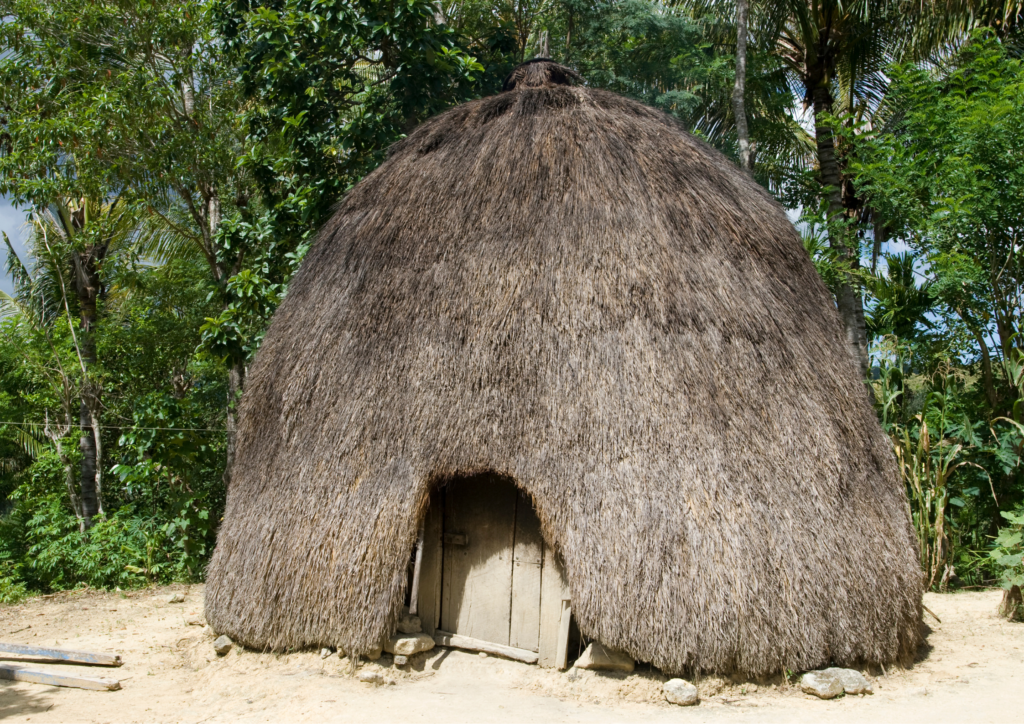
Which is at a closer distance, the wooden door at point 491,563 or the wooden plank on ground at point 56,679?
the wooden plank on ground at point 56,679

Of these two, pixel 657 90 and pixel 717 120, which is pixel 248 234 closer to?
pixel 657 90

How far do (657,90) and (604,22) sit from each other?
2136mm

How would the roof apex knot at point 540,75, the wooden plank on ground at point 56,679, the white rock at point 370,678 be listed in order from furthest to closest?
the roof apex knot at point 540,75, the wooden plank on ground at point 56,679, the white rock at point 370,678

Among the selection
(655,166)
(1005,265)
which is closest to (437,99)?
(655,166)

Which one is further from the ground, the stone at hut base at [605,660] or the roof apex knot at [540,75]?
the roof apex knot at [540,75]

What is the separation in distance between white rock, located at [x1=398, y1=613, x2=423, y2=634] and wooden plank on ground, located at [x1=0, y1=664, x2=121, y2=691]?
2.17 m

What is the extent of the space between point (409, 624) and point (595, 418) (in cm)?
225

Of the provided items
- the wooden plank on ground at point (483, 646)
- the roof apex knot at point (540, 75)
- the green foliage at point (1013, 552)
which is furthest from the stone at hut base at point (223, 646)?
the green foliage at point (1013, 552)

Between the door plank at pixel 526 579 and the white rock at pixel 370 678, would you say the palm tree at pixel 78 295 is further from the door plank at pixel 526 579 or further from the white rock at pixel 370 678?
the door plank at pixel 526 579

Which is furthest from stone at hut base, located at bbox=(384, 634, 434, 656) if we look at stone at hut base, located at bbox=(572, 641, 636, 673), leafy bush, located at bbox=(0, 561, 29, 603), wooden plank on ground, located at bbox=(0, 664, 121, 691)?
leafy bush, located at bbox=(0, 561, 29, 603)

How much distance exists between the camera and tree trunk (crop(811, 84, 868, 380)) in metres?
11.2

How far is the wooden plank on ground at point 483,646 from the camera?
5.77 m

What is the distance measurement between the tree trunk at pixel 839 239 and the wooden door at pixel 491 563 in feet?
20.2

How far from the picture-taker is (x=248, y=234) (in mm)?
9875
